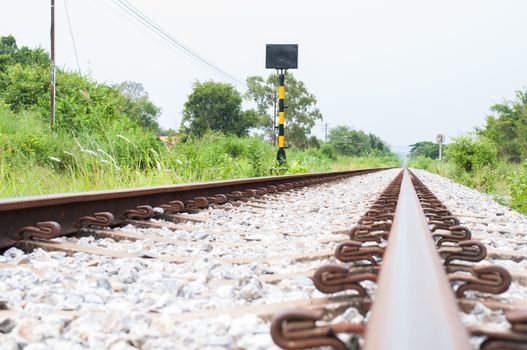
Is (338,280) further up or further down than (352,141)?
further down

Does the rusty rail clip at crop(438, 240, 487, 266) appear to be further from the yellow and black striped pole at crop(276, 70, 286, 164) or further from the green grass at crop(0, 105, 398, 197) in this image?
the yellow and black striped pole at crop(276, 70, 286, 164)

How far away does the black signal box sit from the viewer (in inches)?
500

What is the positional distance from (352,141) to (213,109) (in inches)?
1672

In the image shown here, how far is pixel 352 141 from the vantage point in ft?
291

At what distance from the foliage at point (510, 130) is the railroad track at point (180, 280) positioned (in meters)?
41.8

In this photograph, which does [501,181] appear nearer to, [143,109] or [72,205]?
[72,205]

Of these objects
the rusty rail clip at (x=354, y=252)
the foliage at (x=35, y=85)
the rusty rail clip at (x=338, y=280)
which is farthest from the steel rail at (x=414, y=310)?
the foliage at (x=35, y=85)

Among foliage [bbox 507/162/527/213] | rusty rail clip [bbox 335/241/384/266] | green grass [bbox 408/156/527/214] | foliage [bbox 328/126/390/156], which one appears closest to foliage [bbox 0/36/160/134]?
green grass [bbox 408/156/527/214]

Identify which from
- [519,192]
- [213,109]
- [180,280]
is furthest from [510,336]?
[213,109]

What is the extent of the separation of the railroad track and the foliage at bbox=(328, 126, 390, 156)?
250 feet

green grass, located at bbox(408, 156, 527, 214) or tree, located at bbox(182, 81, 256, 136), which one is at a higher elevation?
tree, located at bbox(182, 81, 256, 136)

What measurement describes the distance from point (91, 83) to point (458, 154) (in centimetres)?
2118

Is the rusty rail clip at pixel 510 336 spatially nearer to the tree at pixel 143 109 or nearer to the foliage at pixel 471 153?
the foliage at pixel 471 153

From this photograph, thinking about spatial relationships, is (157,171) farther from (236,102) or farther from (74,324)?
(236,102)
